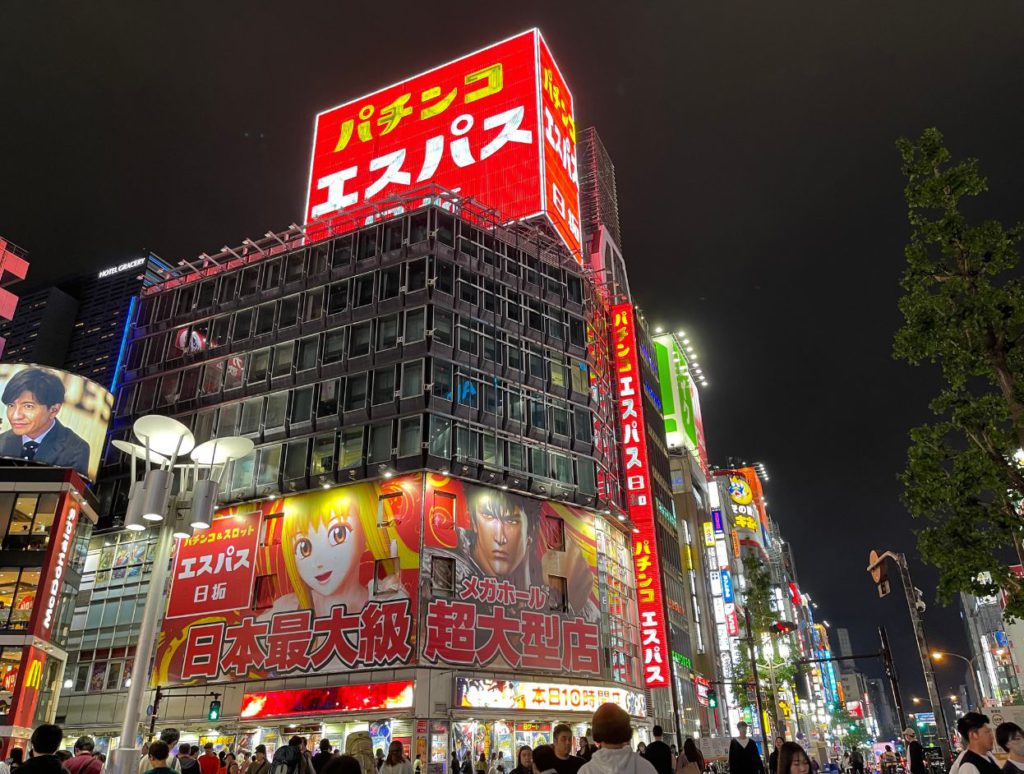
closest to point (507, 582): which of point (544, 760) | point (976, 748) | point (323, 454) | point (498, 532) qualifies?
point (498, 532)

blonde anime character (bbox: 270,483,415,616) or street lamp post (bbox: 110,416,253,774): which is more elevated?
blonde anime character (bbox: 270,483,415,616)

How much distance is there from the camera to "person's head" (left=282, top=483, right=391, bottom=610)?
108ft

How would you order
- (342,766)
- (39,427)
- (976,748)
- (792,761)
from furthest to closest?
(39,427)
(976,748)
(792,761)
(342,766)

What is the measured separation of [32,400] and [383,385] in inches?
768

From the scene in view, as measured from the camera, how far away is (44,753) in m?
6.59

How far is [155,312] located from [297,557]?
21.4 m

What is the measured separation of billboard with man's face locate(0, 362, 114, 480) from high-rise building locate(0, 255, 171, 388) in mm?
113717

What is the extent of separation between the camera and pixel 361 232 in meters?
41.5

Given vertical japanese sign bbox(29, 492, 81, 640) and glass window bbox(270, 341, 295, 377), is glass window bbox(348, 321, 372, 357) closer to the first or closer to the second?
glass window bbox(270, 341, 295, 377)

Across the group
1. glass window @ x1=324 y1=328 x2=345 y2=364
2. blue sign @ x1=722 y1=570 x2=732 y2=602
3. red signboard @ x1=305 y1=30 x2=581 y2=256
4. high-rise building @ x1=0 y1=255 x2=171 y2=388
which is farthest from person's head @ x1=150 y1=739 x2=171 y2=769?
high-rise building @ x1=0 y1=255 x2=171 y2=388

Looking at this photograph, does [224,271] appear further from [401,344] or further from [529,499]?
[529,499]

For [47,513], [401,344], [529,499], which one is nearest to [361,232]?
[401,344]

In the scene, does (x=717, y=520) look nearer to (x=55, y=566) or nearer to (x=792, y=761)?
(x=55, y=566)

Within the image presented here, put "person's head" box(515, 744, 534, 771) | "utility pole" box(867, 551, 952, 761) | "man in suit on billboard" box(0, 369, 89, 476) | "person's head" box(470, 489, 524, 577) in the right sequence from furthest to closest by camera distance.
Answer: "man in suit on billboard" box(0, 369, 89, 476) < "person's head" box(470, 489, 524, 577) < "utility pole" box(867, 551, 952, 761) < "person's head" box(515, 744, 534, 771)
